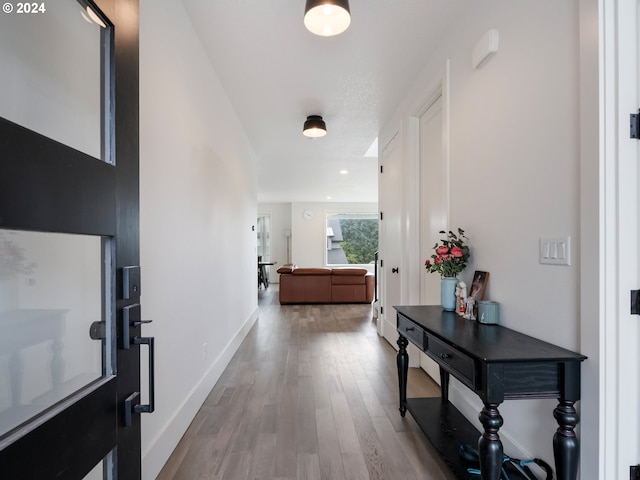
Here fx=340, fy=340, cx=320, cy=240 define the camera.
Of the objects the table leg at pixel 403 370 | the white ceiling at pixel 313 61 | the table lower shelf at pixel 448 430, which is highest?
the white ceiling at pixel 313 61

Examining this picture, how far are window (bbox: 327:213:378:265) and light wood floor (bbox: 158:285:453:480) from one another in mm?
6956

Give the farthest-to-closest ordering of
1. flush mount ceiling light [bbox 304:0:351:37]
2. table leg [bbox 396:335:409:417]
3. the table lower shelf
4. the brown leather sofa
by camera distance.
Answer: the brown leather sofa
table leg [bbox 396:335:409:417]
flush mount ceiling light [bbox 304:0:351:37]
the table lower shelf

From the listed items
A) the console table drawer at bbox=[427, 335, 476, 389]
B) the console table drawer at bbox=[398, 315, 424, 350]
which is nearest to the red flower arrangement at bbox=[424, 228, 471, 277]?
the console table drawer at bbox=[398, 315, 424, 350]

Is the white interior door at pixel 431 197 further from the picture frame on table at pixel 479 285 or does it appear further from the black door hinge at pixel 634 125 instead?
the black door hinge at pixel 634 125

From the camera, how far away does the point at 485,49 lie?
1.83 m

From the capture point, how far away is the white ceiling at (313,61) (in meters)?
2.12

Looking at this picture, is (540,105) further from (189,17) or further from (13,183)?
(189,17)

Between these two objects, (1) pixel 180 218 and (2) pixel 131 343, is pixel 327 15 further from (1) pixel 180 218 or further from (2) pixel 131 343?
(2) pixel 131 343

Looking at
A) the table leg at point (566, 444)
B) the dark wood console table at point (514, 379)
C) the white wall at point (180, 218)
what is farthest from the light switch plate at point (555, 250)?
the white wall at point (180, 218)

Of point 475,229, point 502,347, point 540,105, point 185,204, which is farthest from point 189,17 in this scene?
point 502,347

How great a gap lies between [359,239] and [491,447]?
980 cm

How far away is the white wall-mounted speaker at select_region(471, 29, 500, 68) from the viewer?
178 cm

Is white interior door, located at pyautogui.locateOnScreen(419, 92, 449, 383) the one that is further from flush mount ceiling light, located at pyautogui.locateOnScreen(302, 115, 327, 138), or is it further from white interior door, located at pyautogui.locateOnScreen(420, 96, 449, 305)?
flush mount ceiling light, located at pyautogui.locateOnScreen(302, 115, 327, 138)

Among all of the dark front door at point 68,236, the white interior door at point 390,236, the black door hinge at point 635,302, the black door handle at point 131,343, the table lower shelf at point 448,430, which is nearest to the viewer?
the dark front door at point 68,236
